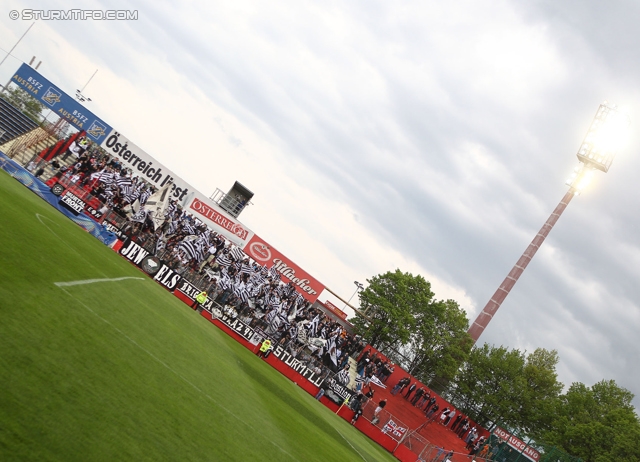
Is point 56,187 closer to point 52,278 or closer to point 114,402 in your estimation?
point 52,278

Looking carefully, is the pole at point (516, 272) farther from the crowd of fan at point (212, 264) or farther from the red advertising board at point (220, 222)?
the red advertising board at point (220, 222)

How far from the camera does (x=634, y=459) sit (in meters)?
45.2

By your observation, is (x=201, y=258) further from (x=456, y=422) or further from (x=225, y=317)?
(x=456, y=422)

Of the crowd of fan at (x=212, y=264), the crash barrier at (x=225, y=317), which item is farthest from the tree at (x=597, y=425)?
the crash barrier at (x=225, y=317)

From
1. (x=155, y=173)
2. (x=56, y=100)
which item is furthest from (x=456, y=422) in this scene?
(x=56, y=100)

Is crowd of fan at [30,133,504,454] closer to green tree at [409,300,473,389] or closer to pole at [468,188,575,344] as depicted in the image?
green tree at [409,300,473,389]

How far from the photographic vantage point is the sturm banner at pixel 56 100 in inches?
1702

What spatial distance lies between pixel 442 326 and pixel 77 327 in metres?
57.0

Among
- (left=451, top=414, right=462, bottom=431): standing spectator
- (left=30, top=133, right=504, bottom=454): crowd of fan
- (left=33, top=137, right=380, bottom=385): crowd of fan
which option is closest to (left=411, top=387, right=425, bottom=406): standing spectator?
(left=451, top=414, right=462, bottom=431): standing spectator

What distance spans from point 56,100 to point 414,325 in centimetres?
4228

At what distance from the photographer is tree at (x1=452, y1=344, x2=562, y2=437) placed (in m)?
55.0

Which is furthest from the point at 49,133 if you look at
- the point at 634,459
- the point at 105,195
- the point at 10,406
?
the point at 634,459

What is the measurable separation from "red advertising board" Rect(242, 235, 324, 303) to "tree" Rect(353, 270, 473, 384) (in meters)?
10.8

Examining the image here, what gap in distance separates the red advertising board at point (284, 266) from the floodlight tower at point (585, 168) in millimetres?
25332
